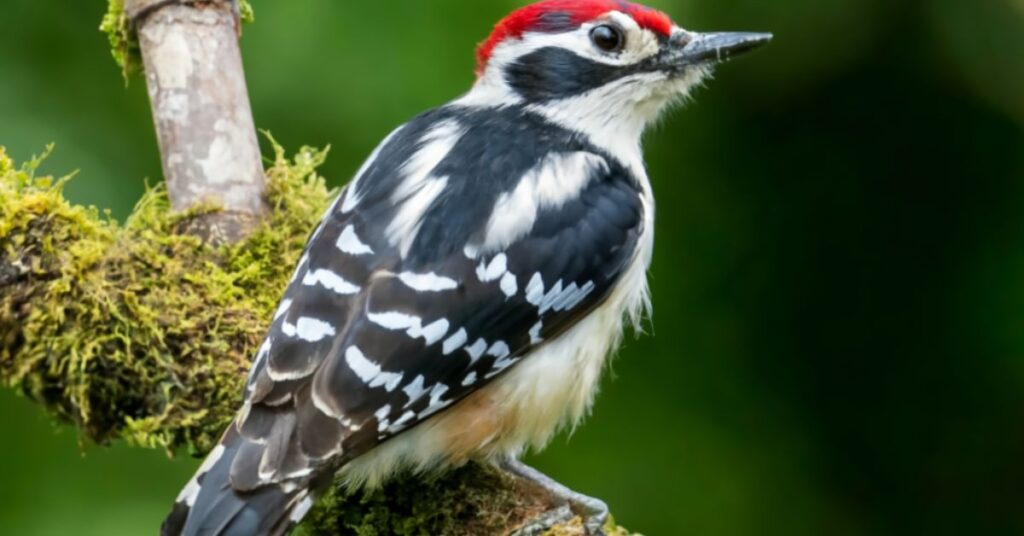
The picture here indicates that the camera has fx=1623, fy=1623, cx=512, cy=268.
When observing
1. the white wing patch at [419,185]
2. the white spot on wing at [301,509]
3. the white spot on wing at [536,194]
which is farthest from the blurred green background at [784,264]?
the white spot on wing at [301,509]

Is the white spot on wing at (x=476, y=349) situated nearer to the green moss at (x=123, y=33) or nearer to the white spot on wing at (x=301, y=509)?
the white spot on wing at (x=301, y=509)

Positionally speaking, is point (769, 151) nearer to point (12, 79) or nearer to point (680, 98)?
point (680, 98)

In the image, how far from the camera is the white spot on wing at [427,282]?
3799 mm

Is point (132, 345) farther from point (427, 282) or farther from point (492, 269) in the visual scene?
point (492, 269)

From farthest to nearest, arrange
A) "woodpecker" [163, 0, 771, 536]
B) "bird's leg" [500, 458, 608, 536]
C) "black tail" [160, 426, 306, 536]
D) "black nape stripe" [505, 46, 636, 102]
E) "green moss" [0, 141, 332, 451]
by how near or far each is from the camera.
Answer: "black nape stripe" [505, 46, 636, 102] < "green moss" [0, 141, 332, 451] < "bird's leg" [500, 458, 608, 536] < "woodpecker" [163, 0, 771, 536] < "black tail" [160, 426, 306, 536]

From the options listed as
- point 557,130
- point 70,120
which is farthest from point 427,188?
point 70,120

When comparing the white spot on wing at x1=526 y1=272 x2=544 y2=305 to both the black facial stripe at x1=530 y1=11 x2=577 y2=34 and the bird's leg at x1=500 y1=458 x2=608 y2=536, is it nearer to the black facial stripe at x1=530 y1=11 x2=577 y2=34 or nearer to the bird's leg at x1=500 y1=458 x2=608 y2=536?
the bird's leg at x1=500 y1=458 x2=608 y2=536

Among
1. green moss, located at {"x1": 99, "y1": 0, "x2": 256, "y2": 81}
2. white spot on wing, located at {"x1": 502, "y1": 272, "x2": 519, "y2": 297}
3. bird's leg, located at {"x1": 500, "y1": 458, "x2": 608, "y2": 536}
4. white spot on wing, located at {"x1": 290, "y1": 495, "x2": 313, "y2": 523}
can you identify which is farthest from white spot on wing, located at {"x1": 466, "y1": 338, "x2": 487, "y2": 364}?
green moss, located at {"x1": 99, "y1": 0, "x2": 256, "y2": 81}

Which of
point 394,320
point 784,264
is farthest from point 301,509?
point 784,264

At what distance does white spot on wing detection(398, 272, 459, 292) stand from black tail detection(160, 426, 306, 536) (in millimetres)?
540

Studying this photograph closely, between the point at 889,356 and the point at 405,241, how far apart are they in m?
2.40

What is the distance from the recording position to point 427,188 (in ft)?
13.3

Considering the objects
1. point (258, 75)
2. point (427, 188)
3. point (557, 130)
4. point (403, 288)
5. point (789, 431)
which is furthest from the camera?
point (789, 431)

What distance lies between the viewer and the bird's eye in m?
4.46
